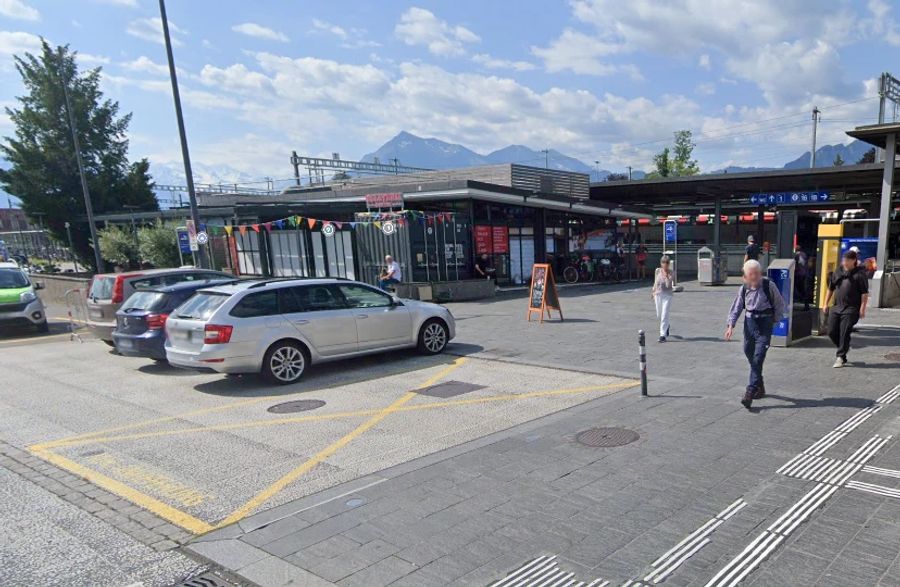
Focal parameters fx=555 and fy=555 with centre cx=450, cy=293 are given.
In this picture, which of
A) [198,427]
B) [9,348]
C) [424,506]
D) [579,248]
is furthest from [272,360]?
[579,248]

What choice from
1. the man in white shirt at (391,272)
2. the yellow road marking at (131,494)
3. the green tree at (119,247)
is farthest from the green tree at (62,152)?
the yellow road marking at (131,494)

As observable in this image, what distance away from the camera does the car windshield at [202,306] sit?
27.2 feet

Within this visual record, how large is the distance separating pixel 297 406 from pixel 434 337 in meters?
3.55

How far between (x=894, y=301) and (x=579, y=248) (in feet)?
44.8

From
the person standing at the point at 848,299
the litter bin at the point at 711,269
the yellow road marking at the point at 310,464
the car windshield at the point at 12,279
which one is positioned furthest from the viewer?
the litter bin at the point at 711,269

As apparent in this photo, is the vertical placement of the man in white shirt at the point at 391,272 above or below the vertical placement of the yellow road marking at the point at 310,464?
above

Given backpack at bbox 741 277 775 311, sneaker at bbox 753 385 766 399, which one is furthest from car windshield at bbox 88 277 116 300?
sneaker at bbox 753 385 766 399

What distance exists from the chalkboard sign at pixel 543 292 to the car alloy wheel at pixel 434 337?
12.3 ft

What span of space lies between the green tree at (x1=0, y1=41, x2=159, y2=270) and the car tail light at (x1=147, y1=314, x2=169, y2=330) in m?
34.5

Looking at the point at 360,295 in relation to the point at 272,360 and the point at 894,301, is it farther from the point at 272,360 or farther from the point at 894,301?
the point at 894,301

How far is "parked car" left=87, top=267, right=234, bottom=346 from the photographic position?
38.0 feet

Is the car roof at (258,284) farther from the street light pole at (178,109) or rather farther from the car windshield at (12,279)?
the car windshield at (12,279)

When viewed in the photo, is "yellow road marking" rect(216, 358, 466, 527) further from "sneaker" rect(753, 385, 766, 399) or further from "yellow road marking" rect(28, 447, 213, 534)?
"sneaker" rect(753, 385, 766, 399)

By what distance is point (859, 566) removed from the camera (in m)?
3.35
